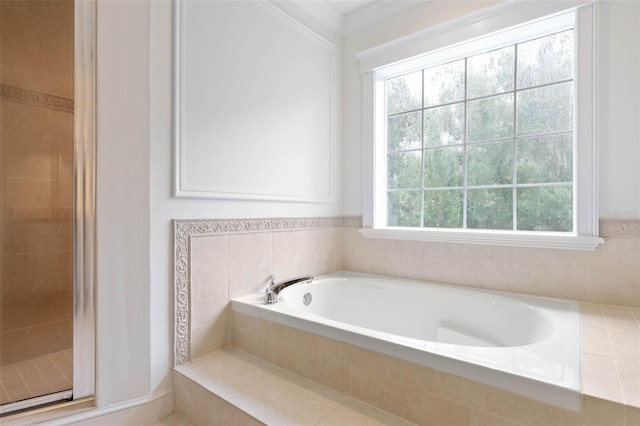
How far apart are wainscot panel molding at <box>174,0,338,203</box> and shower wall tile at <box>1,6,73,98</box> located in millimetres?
678

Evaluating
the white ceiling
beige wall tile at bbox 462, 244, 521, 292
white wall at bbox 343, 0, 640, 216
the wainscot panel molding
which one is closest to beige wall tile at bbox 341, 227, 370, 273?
the wainscot panel molding

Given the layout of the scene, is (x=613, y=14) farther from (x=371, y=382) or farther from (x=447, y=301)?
(x=371, y=382)

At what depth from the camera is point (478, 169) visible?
7.02ft

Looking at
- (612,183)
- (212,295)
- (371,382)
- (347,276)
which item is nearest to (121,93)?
(212,295)

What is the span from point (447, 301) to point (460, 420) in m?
0.95

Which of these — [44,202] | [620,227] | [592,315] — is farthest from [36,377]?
[620,227]

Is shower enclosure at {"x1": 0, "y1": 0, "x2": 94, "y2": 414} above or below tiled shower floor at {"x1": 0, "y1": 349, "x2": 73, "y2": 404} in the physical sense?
above

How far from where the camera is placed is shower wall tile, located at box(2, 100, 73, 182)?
1566 millimetres

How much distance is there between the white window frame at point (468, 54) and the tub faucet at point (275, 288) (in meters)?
0.70

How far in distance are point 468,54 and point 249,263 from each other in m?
2.02

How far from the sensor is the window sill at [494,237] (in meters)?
1.67

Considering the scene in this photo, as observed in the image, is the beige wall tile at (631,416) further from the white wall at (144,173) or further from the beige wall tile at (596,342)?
the white wall at (144,173)

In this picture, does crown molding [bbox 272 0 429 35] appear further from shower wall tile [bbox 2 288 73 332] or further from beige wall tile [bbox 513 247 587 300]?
shower wall tile [bbox 2 288 73 332]

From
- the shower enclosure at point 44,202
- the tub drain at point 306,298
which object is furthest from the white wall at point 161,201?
the tub drain at point 306,298
